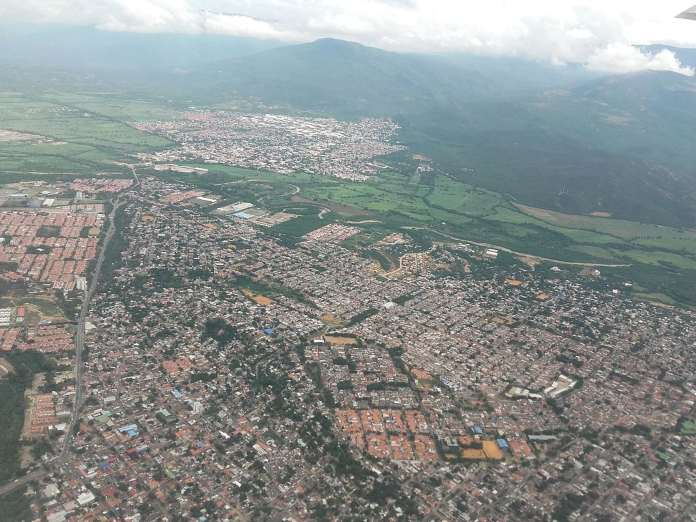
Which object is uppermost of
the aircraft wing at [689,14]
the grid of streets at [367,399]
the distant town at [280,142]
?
the aircraft wing at [689,14]

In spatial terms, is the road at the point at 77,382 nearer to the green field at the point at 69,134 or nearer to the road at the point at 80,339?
the road at the point at 80,339

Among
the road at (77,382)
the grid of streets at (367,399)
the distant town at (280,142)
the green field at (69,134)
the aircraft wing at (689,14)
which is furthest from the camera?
the distant town at (280,142)

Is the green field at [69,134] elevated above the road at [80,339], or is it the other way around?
the road at [80,339]

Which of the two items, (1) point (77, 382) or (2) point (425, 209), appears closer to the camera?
(1) point (77, 382)

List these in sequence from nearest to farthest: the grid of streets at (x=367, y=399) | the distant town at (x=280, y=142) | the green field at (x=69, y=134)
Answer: the grid of streets at (x=367, y=399)
the green field at (x=69, y=134)
the distant town at (x=280, y=142)

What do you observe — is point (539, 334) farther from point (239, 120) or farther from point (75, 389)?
point (239, 120)

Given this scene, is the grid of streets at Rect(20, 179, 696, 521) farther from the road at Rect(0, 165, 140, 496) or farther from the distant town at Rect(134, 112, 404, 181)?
the distant town at Rect(134, 112, 404, 181)

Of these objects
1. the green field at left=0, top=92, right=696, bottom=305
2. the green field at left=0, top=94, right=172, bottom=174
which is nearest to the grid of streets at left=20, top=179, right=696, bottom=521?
the green field at left=0, top=92, right=696, bottom=305

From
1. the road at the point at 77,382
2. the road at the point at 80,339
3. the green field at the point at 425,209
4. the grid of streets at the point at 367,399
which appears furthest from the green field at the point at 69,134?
the grid of streets at the point at 367,399

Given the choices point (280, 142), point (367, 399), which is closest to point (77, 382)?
point (367, 399)

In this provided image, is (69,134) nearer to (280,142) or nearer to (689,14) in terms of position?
(280,142)

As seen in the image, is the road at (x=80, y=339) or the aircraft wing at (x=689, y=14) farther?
the road at (x=80, y=339)
